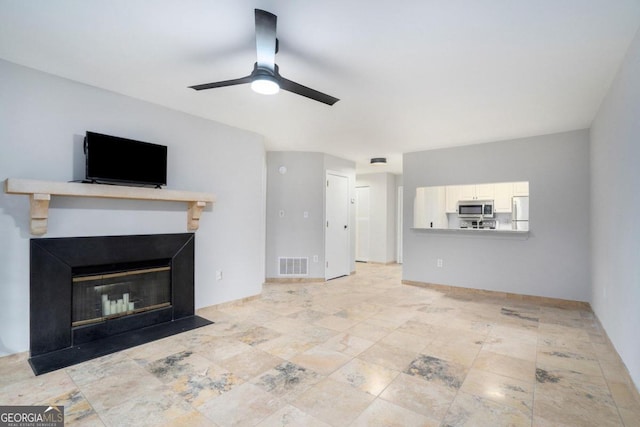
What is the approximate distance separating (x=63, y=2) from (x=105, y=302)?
101 inches

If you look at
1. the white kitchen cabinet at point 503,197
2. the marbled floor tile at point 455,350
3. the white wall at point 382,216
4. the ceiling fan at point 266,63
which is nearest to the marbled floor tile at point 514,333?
the marbled floor tile at point 455,350

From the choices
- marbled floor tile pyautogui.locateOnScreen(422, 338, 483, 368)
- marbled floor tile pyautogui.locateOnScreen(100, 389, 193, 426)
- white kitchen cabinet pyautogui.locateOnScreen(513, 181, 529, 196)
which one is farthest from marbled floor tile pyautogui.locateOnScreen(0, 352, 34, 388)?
white kitchen cabinet pyautogui.locateOnScreen(513, 181, 529, 196)

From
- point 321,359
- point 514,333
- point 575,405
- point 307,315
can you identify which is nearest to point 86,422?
point 321,359

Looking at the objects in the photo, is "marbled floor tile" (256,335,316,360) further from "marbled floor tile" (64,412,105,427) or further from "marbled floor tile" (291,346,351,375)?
"marbled floor tile" (64,412,105,427)

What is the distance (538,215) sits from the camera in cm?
444

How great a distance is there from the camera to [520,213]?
18.3 feet

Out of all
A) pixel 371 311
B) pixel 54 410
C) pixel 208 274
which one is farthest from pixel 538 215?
pixel 54 410

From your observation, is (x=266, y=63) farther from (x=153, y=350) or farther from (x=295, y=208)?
(x=295, y=208)

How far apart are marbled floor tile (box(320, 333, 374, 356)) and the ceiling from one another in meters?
2.42

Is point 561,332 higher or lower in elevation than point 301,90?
lower

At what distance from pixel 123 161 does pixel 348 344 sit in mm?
2774

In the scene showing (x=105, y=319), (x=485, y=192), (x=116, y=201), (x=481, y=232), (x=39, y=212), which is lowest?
(x=105, y=319)

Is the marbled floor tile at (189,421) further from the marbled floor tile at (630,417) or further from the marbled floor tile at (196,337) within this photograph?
the marbled floor tile at (630,417)

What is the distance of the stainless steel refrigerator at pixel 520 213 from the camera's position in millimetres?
5512
